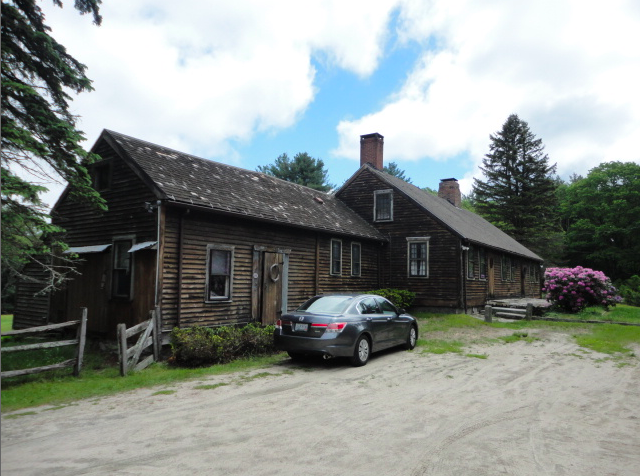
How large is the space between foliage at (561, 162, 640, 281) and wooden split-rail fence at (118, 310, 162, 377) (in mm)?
46572

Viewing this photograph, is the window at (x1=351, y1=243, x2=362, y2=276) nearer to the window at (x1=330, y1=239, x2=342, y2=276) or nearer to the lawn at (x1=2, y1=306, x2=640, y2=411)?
the window at (x1=330, y1=239, x2=342, y2=276)

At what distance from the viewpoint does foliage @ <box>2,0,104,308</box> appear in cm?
909

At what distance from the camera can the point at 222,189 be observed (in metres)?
15.0

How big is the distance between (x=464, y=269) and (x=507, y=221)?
28.2m

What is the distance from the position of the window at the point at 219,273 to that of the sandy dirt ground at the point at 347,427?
4402mm

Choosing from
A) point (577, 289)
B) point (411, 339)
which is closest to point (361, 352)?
point (411, 339)

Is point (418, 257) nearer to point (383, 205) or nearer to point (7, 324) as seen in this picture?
point (383, 205)

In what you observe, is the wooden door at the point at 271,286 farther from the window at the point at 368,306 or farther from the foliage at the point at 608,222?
the foliage at the point at 608,222

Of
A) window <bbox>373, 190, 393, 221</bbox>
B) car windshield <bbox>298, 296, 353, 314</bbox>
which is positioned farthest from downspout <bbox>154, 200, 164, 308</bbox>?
window <bbox>373, 190, 393, 221</bbox>

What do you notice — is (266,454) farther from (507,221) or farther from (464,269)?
(507,221)

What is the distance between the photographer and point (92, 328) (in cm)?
1338

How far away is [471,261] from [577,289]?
5.10 metres

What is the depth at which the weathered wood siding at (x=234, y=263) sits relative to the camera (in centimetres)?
1212

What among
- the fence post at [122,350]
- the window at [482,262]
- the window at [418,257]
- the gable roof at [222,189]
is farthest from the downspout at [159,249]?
the window at [482,262]
